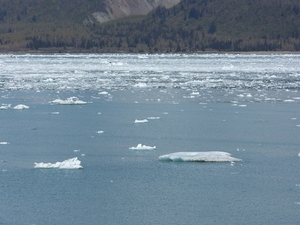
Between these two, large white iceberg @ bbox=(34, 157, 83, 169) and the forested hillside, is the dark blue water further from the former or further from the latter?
the forested hillside

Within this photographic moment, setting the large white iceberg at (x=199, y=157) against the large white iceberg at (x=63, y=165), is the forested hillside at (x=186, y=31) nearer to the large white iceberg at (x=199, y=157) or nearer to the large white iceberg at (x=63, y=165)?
the large white iceberg at (x=199, y=157)

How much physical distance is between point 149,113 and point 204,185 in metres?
8.31

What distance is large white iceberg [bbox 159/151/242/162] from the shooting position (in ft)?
37.4

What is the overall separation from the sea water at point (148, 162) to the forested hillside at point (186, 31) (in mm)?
99766

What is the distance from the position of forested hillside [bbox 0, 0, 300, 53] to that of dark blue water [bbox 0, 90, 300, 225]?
334 feet

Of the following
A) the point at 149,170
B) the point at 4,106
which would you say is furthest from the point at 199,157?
the point at 4,106

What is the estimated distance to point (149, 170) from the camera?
10.8 metres

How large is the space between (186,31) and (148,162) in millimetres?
126242

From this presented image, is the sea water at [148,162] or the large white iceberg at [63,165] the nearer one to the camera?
the sea water at [148,162]

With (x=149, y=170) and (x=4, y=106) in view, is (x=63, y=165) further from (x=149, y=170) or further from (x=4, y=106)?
(x=4, y=106)

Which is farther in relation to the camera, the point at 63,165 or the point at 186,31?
the point at 186,31

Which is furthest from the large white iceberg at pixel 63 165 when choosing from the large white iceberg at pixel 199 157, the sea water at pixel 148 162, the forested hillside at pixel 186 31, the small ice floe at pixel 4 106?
the forested hillside at pixel 186 31

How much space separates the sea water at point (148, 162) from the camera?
8.71 m

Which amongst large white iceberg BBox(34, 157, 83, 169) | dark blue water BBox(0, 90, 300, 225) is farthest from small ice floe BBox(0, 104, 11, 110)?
large white iceberg BBox(34, 157, 83, 169)
